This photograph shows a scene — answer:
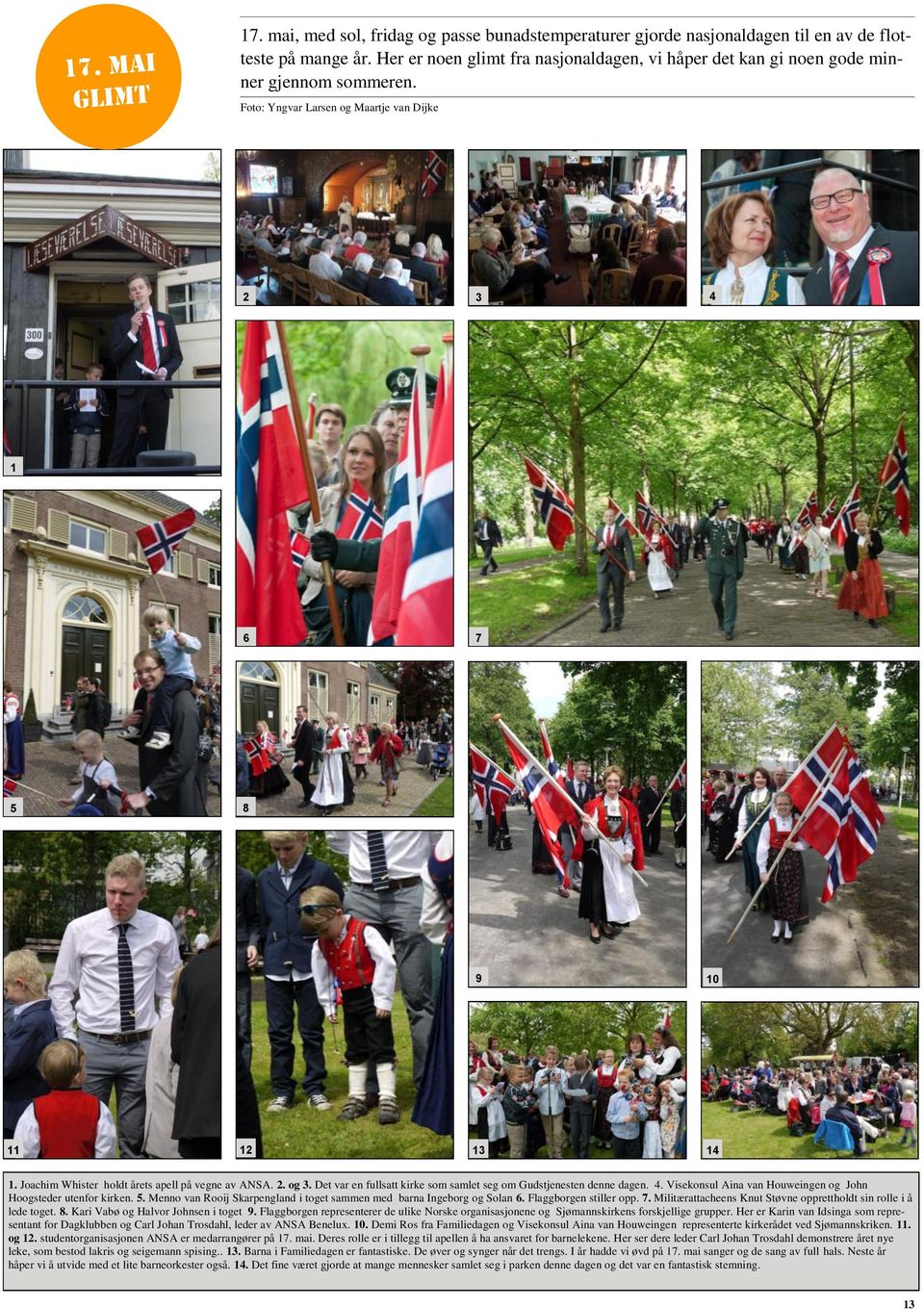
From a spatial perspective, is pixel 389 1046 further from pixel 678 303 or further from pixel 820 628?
pixel 678 303

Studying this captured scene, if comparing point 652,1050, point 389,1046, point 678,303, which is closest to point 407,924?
point 389,1046

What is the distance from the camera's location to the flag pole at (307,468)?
6016mm

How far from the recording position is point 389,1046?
5988 mm

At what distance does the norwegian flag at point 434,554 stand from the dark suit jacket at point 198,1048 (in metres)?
2.29

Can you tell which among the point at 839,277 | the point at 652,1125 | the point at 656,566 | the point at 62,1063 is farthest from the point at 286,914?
the point at 839,277

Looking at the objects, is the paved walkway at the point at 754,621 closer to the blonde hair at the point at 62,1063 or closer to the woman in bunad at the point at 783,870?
the woman in bunad at the point at 783,870

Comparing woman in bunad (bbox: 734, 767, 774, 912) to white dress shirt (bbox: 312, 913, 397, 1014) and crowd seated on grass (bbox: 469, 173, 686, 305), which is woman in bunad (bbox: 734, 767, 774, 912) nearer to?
white dress shirt (bbox: 312, 913, 397, 1014)

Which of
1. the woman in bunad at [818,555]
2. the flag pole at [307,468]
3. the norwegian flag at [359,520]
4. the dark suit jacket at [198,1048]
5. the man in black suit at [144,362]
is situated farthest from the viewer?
the man in black suit at [144,362]

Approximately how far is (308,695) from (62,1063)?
248 centimetres

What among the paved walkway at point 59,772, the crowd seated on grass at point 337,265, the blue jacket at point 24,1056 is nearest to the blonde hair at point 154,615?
the paved walkway at point 59,772

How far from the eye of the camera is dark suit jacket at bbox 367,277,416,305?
6.09 m

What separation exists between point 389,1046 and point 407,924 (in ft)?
2.35

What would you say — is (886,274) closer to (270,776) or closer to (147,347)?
(147,347)
